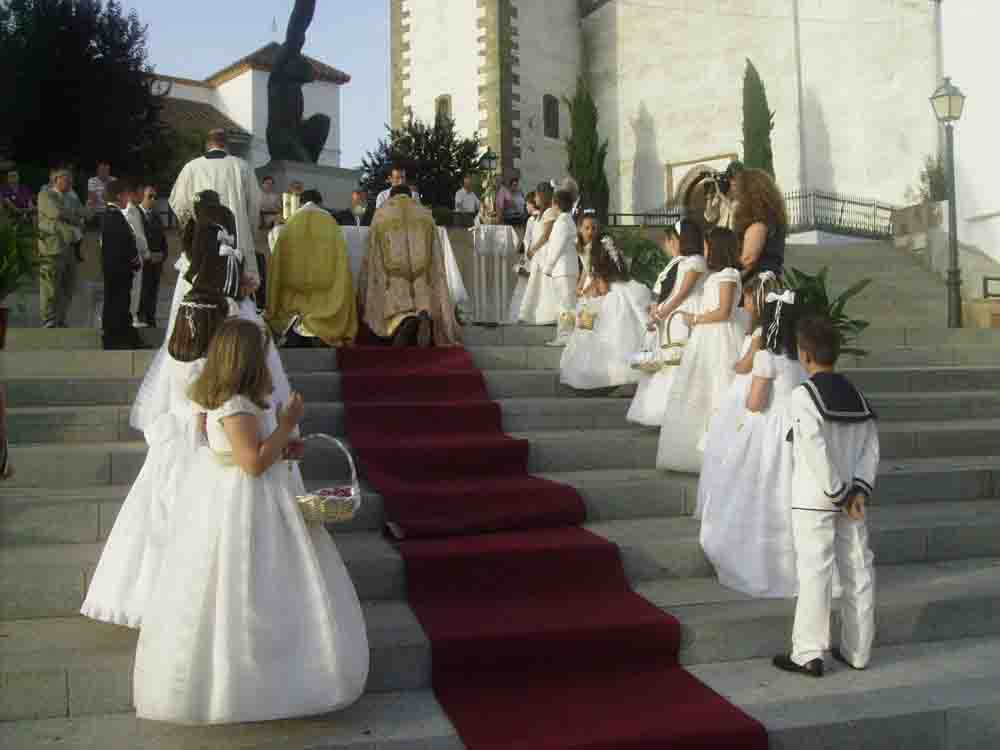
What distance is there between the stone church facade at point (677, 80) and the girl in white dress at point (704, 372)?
843 inches

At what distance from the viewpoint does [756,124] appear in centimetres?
2711

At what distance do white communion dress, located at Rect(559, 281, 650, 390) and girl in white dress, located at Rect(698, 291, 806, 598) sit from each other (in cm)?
255

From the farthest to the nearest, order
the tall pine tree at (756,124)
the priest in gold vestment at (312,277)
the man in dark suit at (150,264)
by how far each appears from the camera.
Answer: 1. the tall pine tree at (756,124)
2. the man in dark suit at (150,264)
3. the priest in gold vestment at (312,277)

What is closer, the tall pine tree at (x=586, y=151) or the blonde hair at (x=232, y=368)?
the blonde hair at (x=232, y=368)

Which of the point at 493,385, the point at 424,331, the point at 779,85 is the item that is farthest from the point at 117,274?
the point at 779,85

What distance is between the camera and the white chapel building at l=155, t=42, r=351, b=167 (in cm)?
3909

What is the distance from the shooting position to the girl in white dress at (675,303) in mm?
7258

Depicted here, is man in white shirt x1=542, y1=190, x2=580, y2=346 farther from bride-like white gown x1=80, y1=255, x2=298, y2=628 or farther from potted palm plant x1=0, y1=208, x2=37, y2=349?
bride-like white gown x1=80, y1=255, x2=298, y2=628

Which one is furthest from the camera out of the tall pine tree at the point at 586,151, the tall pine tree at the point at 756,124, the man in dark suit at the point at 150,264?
the tall pine tree at the point at 586,151

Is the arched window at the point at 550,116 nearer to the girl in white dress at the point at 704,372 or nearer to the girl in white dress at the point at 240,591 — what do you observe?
the girl in white dress at the point at 704,372

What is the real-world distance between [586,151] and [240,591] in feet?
88.6

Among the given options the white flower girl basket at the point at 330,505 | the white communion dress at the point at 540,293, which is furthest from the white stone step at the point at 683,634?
the white communion dress at the point at 540,293

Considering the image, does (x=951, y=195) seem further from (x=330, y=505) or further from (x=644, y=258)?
(x=330, y=505)

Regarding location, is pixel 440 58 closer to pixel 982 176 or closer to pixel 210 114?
pixel 210 114
